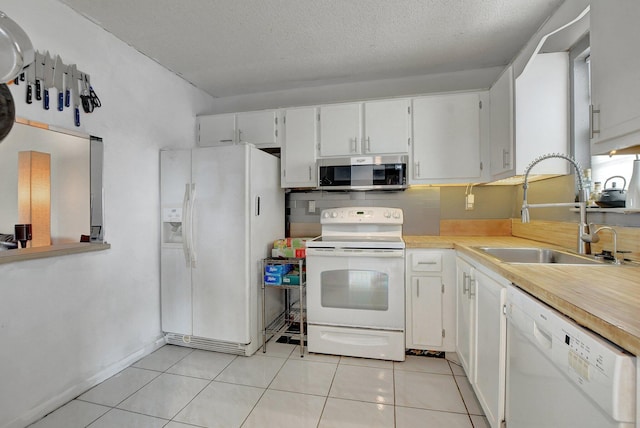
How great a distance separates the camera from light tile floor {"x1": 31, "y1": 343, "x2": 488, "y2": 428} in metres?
1.61

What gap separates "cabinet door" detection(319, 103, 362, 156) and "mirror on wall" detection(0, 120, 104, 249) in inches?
68.4

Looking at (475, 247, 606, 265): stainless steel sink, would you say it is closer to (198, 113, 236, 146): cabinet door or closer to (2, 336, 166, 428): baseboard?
(198, 113, 236, 146): cabinet door

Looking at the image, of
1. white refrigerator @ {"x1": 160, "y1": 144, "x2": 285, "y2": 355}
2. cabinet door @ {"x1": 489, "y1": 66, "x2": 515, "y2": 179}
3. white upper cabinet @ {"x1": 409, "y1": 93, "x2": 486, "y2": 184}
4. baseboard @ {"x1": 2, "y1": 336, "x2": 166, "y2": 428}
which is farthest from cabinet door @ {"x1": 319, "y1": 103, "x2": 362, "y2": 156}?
baseboard @ {"x1": 2, "y1": 336, "x2": 166, "y2": 428}

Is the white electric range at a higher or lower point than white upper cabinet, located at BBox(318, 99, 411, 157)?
lower

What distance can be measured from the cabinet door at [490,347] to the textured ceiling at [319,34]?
1730 millimetres

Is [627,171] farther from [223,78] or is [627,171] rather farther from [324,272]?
[223,78]

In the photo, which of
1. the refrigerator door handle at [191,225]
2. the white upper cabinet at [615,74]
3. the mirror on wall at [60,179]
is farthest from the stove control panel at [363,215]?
the mirror on wall at [60,179]

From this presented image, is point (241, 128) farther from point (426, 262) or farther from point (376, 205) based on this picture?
point (426, 262)

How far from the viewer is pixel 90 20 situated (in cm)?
198

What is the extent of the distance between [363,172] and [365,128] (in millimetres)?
404

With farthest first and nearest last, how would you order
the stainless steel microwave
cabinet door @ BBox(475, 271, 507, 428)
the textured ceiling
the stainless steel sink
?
the stainless steel microwave → the textured ceiling → the stainless steel sink → cabinet door @ BBox(475, 271, 507, 428)

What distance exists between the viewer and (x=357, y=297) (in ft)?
7.48

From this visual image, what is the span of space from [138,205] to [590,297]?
2702mm

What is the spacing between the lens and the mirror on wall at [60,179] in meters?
1.57
